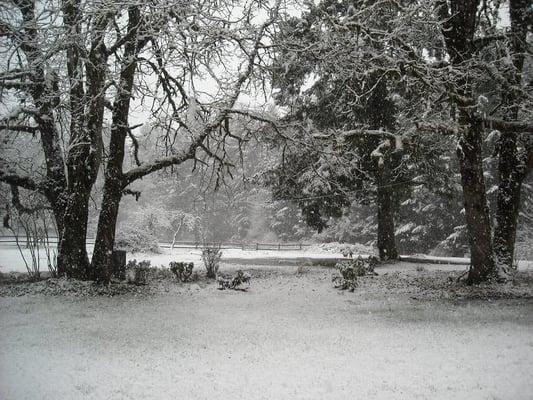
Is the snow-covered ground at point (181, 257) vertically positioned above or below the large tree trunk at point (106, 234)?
below

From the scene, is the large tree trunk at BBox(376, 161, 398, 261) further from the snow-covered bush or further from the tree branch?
the tree branch

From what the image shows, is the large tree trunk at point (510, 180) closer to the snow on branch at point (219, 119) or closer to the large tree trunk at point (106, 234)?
the snow on branch at point (219, 119)

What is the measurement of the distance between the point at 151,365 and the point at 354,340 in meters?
2.98

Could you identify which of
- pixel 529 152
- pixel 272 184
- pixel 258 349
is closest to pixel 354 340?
pixel 258 349

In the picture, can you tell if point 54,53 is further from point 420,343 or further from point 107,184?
point 420,343

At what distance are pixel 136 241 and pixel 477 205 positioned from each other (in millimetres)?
18469

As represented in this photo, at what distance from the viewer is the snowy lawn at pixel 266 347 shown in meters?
4.21

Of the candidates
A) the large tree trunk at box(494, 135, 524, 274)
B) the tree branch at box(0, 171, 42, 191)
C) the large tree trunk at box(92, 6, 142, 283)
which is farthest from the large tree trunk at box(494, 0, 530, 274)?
the tree branch at box(0, 171, 42, 191)

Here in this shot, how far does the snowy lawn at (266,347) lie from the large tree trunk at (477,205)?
844 millimetres

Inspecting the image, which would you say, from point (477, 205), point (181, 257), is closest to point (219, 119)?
point (477, 205)

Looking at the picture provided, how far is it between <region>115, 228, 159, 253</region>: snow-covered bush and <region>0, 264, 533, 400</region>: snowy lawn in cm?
1347

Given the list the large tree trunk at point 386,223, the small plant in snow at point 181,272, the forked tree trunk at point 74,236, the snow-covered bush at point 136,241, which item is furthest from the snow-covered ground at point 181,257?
the forked tree trunk at point 74,236

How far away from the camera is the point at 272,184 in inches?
751

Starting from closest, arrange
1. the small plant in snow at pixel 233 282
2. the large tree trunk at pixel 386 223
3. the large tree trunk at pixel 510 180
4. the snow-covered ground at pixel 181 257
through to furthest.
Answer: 1. the large tree trunk at pixel 510 180
2. the small plant in snow at pixel 233 282
3. the snow-covered ground at pixel 181 257
4. the large tree trunk at pixel 386 223
